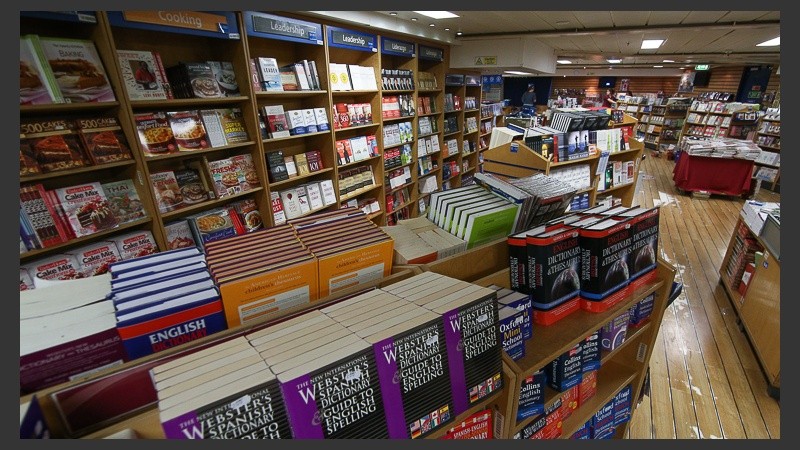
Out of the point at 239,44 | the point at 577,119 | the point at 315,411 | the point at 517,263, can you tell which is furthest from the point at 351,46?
the point at 315,411

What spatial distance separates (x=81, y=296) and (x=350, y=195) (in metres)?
3.36

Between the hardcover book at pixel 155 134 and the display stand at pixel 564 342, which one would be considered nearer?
the display stand at pixel 564 342

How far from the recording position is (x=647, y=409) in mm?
2926

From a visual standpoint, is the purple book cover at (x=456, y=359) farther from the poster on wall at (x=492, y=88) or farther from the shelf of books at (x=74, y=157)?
the poster on wall at (x=492, y=88)

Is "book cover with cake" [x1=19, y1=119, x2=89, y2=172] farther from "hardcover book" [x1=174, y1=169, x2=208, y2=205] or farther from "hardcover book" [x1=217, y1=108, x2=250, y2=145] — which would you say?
"hardcover book" [x1=217, y1=108, x2=250, y2=145]

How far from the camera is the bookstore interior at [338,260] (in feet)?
3.26

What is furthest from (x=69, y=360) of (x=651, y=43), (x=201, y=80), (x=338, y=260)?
(x=651, y=43)

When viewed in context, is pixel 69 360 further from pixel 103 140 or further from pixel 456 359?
pixel 103 140

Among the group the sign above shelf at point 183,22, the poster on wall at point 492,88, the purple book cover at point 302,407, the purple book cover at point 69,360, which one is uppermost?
the sign above shelf at point 183,22

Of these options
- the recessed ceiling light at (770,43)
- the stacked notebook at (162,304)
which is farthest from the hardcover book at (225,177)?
the recessed ceiling light at (770,43)

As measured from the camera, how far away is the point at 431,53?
5.65m

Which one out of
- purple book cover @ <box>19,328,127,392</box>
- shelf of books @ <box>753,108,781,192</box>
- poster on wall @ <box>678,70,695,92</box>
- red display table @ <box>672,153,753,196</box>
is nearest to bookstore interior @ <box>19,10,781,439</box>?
purple book cover @ <box>19,328,127,392</box>

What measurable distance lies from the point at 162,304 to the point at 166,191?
1.95 m

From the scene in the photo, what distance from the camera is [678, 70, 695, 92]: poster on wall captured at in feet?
54.5
